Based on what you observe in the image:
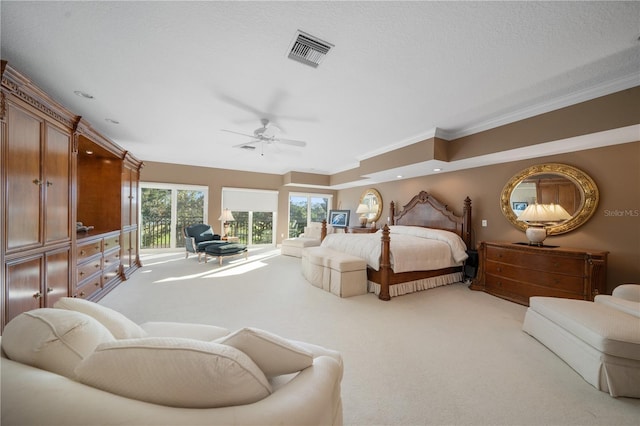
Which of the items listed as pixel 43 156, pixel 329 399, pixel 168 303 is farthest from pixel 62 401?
pixel 168 303

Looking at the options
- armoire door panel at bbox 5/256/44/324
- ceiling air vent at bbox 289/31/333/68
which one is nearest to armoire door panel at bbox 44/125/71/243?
armoire door panel at bbox 5/256/44/324

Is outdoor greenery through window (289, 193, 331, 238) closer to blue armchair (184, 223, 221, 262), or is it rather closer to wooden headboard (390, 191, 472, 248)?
blue armchair (184, 223, 221, 262)

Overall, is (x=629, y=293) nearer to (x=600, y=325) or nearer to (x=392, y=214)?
(x=600, y=325)

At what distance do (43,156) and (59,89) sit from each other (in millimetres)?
1193

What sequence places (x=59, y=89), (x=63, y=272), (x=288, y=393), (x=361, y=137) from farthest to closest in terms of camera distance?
1. (x=361, y=137)
2. (x=59, y=89)
3. (x=63, y=272)
4. (x=288, y=393)

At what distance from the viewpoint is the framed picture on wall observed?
784cm

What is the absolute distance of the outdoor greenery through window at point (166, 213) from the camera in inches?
Result: 258

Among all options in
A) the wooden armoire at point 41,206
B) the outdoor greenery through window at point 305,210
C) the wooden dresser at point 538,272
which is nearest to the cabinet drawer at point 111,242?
the wooden armoire at point 41,206

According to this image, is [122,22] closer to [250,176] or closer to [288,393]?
[288,393]

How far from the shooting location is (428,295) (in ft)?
11.8

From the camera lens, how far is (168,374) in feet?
2.15

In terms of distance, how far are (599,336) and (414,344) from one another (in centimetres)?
129

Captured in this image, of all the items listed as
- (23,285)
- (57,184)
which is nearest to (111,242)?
(57,184)

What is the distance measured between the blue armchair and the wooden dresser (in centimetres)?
554
